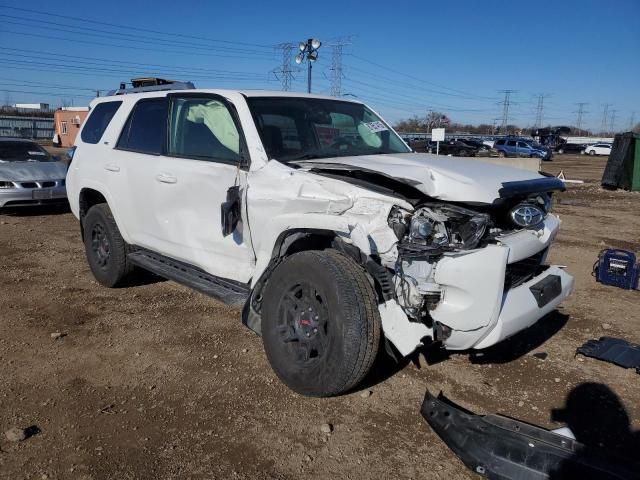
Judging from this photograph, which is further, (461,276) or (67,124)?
(67,124)

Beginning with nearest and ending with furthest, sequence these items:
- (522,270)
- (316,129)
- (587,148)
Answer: (522,270) → (316,129) → (587,148)

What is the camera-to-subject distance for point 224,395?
349 cm

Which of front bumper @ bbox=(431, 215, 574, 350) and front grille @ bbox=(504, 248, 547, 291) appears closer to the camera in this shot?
front bumper @ bbox=(431, 215, 574, 350)

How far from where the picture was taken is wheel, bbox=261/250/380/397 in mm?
Answer: 3039

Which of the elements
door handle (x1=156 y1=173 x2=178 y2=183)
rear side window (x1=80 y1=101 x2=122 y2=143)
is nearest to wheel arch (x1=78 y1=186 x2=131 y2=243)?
rear side window (x1=80 y1=101 x2=122 y2=143)

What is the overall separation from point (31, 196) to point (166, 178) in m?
6.95

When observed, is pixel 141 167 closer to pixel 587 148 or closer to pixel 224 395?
pixel 224 395

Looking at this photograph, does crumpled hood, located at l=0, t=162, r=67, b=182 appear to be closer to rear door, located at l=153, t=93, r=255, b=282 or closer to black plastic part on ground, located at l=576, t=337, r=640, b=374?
rear door, located at l=153, t=93, r=255, b=282

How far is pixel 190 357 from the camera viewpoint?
4.04 metres

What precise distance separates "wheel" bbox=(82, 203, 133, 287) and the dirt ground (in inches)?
8.1

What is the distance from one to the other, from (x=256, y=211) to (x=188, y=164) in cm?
91

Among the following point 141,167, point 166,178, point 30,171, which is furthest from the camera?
point 30,171

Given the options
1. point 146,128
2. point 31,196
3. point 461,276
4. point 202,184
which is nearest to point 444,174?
point 461,276

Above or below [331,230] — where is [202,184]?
above
